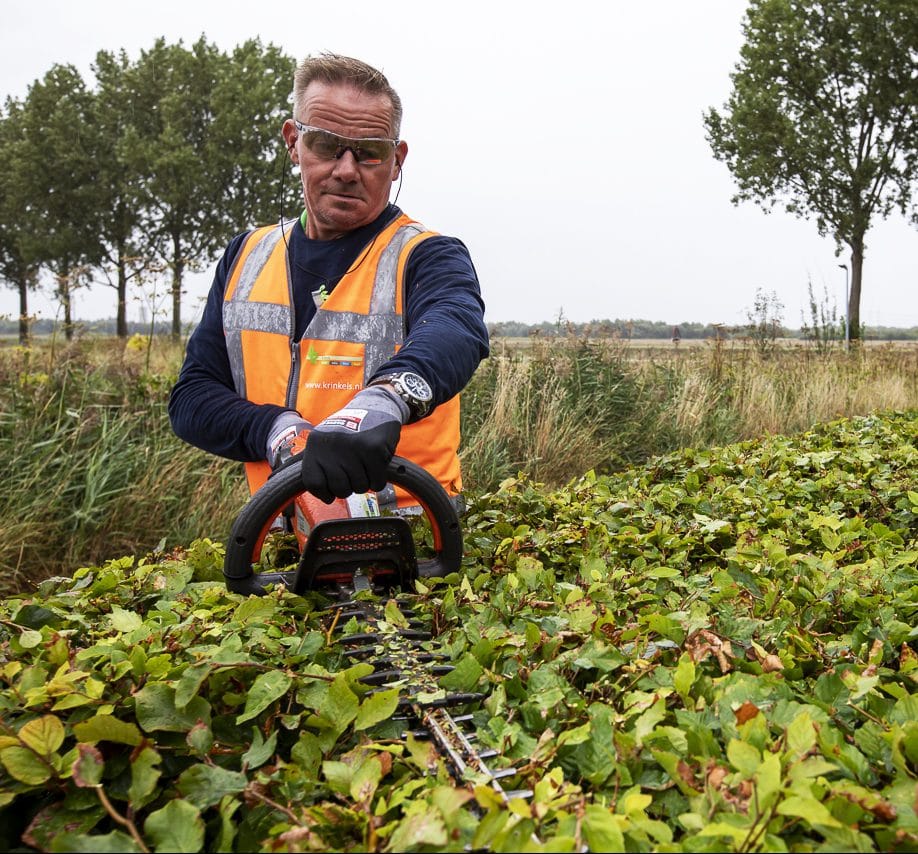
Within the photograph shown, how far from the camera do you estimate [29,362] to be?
6484mm

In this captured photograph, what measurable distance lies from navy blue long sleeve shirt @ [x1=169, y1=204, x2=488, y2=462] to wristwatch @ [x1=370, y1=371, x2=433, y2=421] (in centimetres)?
4

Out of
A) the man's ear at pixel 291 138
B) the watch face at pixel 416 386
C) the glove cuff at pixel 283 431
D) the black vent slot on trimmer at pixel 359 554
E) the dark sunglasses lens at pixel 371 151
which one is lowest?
the black vent slot on trimmer at pixel 359 554

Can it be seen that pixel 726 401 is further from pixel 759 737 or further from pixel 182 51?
pixel 182 51

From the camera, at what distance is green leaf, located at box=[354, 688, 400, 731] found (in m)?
1.29

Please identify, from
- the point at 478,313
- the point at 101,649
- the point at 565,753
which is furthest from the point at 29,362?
the point at 565,753

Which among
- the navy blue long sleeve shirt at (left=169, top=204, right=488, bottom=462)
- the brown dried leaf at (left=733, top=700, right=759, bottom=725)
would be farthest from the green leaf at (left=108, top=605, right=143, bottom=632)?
the brown dried leaf at (left=733, top=700, right=759, bottom=725)

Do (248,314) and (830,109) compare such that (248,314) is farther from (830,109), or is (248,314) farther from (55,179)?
(55,179)

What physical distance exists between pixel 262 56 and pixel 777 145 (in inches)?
1023

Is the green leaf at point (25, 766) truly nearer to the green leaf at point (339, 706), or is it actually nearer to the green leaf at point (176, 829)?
the green leaf at point (176, 829)

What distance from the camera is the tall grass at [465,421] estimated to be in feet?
17.9

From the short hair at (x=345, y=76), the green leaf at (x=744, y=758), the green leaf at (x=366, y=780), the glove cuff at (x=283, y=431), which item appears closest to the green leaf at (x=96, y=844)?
the green leaf at (x=366, y=780)

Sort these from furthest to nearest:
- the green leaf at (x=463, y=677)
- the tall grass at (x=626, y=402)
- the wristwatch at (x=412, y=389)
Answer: the tall grass at (x=626, y=402) → the wristwatch at (x=412, y=389) → the green leaf at (x=463, y=677)

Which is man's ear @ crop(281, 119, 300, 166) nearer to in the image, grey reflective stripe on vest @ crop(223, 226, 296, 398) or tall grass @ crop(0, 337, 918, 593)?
grey reflective stripe on vest @ crop(223, 226, 296, 398)

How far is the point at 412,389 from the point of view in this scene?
230cm
